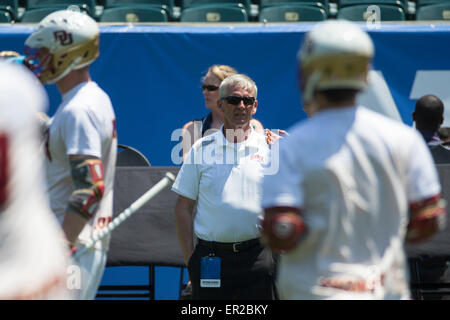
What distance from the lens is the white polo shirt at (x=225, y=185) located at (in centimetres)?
431

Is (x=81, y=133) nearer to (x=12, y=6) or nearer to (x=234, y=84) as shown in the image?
(x=234, y=84)

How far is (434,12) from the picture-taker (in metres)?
8.77

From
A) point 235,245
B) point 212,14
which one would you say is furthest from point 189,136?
point 212,14

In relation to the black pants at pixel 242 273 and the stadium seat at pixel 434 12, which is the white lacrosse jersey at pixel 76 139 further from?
the stadium seat at pixel 434 12

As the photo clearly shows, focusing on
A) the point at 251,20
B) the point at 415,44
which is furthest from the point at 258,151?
the point at 251,20

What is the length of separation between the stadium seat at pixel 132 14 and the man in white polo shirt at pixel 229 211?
4.57 metres

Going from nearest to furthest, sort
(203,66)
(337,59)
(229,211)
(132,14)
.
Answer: (337,59)
(229,211)
(203,66)
(132,14)

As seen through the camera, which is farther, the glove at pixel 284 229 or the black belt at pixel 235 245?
the black belt at pixel 235 245

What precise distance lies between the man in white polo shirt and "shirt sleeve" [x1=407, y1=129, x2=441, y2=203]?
1780mm

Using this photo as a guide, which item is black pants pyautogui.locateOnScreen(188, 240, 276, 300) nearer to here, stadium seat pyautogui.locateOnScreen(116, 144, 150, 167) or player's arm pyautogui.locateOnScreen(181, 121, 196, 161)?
player's arm pyautogui.locateOnScreen(181, 121, 196, 161)

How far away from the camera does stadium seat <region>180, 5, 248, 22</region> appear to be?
8719 mm

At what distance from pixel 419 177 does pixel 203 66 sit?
4372mm

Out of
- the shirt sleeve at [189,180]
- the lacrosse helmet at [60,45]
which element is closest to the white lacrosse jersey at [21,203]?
the lacrosse helmet at [60,45]

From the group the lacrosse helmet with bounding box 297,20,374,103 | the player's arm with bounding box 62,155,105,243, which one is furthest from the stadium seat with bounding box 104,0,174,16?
the lacrosse helmet with bounding box 297,20,374,103
